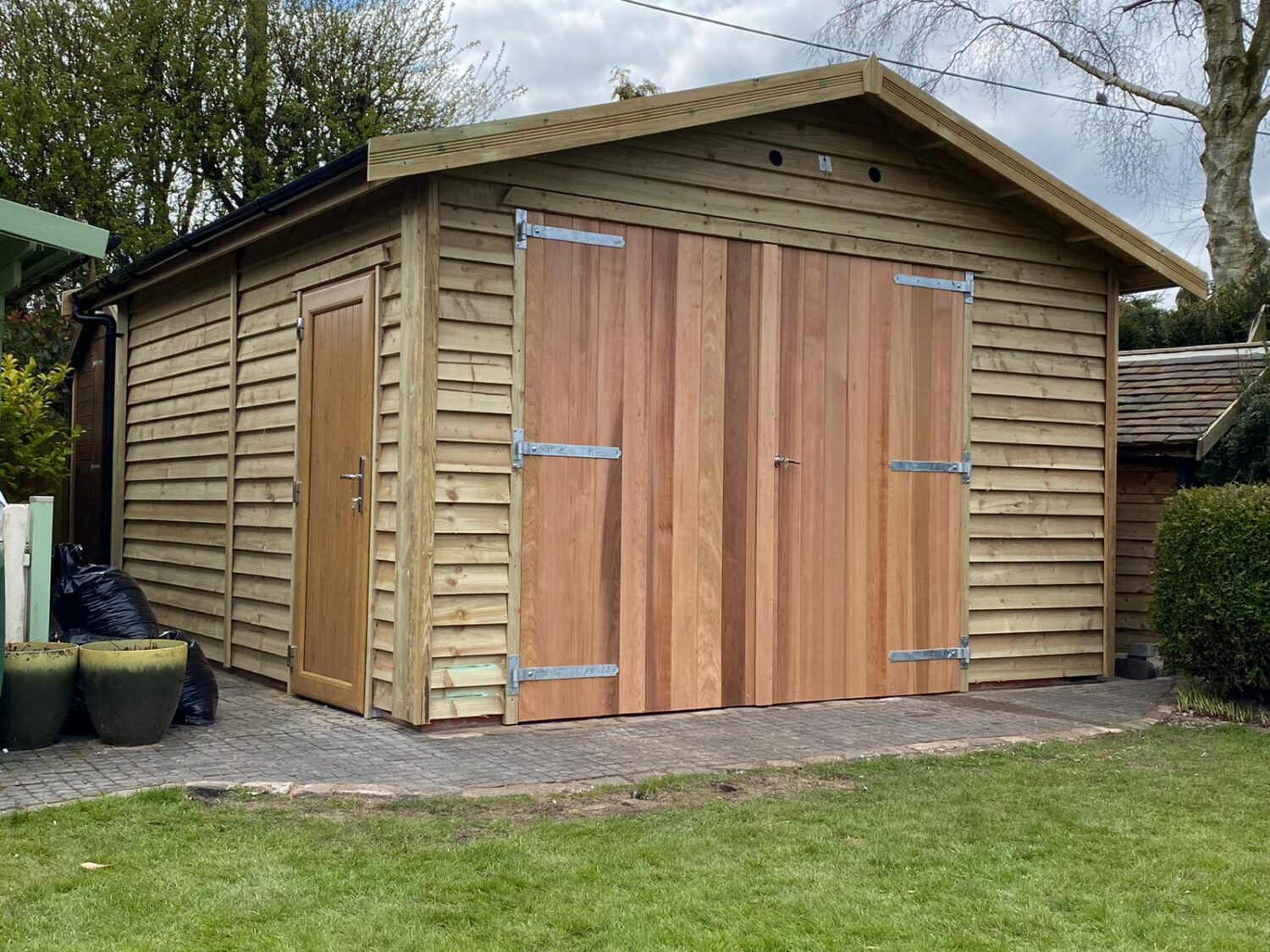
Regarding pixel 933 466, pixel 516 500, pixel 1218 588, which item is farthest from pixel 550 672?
pixel 1218 588

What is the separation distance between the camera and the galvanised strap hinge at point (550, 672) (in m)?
6.66

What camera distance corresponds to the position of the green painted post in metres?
6.19

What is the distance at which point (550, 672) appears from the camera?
22.2 feet

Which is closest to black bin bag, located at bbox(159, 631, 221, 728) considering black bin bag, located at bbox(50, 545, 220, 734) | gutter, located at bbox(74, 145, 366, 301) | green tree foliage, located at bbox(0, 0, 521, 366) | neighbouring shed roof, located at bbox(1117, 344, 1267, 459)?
black bin bag, located at bbox(50, 545, 220, 734)

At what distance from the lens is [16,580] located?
245 inches

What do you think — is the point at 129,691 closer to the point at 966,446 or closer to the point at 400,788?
the point at 400,788

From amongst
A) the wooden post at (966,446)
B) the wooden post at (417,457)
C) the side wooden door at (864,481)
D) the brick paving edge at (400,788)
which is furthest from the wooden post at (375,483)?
the wooden post at (966,446)

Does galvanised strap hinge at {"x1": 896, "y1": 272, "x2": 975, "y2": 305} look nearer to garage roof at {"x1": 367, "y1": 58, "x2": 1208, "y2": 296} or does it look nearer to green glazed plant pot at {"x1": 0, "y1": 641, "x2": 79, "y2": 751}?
garage roof at {"x1": 367, "y1": 58, "x2": 1208, "y2": 296}

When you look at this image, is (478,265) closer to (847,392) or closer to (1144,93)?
(847,392)

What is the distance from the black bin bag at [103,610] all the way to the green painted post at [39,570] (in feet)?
1.30

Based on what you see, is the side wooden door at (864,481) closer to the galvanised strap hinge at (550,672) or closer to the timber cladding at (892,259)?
the timber cladding at (892,259)

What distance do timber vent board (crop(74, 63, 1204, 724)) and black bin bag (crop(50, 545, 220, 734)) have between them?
0.80 meters

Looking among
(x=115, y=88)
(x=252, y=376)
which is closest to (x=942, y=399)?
(x=252, y=376)

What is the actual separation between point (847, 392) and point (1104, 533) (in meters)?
2.44
